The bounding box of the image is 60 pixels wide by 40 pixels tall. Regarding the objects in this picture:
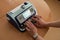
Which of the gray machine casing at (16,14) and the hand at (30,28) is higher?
the gray machine casing at (16,14)

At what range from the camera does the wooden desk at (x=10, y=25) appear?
1.13m

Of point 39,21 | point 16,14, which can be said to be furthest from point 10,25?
point 39,21

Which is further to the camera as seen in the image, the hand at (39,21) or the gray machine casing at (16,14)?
the hand at (39,21)

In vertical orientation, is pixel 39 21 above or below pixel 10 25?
below

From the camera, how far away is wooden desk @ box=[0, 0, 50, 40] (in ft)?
3.72

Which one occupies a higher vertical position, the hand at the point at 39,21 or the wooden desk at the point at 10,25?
the wooden desk at the point at 10,25

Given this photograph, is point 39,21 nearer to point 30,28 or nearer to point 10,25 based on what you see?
point 30,28

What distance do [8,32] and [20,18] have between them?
0.49ft

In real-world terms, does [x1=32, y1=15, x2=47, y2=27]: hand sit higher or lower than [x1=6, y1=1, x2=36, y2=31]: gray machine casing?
lower

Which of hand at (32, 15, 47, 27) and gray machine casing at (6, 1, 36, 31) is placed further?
hand at (32, 15, 47, 27)

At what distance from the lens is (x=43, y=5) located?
1355mm

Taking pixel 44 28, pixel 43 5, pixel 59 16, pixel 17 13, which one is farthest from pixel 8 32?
pixel 59 16

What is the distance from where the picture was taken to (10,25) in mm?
1186

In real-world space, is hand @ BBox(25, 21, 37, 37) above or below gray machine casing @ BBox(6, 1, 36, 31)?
below
